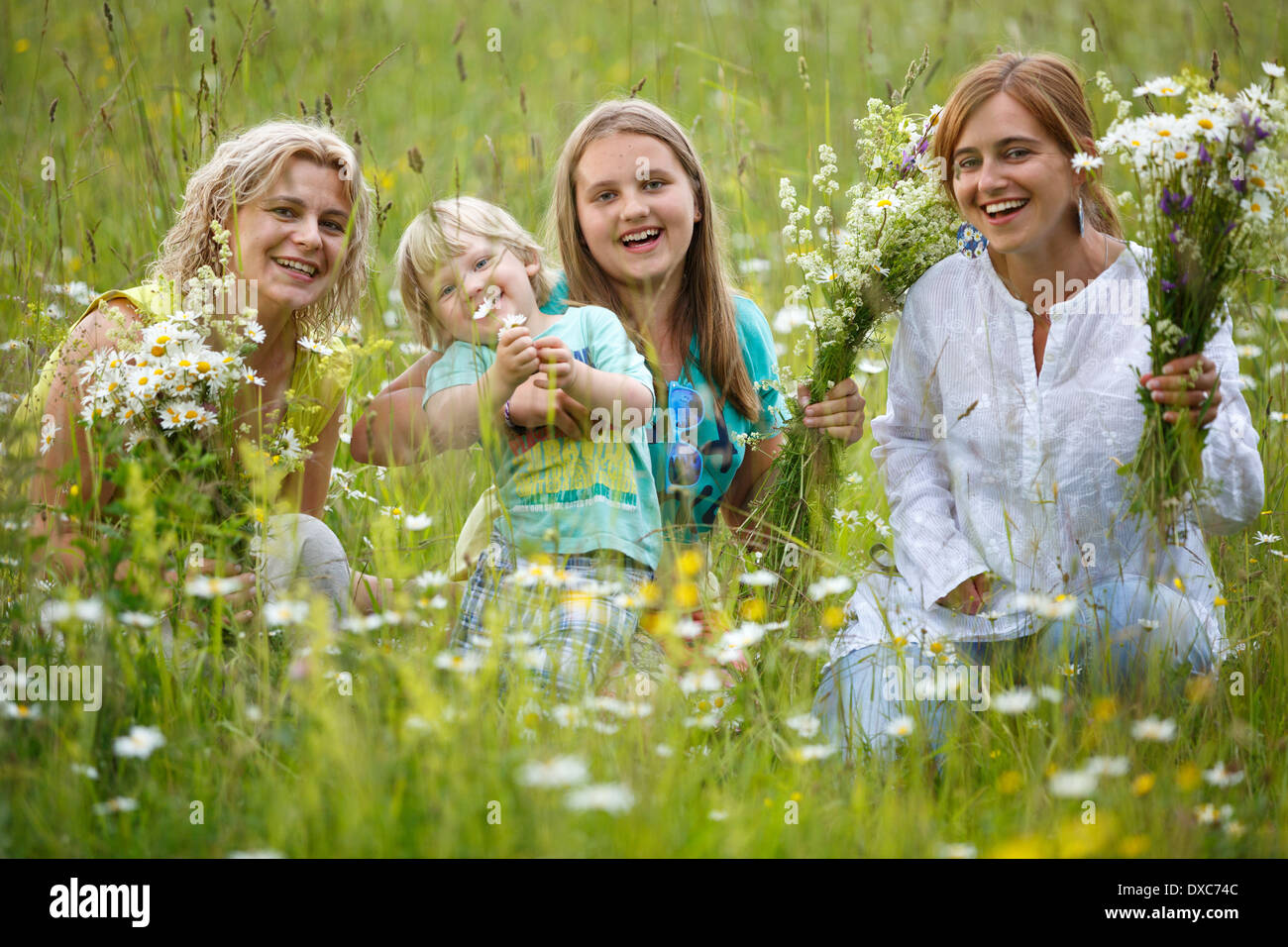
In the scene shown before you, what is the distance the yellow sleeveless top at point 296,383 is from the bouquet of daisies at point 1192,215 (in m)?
1.59

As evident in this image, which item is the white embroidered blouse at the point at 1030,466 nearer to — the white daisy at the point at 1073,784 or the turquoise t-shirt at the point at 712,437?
the turquoise t-shirt at the point at 712,437

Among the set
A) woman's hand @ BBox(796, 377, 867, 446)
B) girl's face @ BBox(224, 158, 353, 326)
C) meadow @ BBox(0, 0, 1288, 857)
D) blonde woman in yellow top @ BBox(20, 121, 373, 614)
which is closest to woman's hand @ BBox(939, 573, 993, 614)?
meadow @ BBox(0, 0, 1288, 857)

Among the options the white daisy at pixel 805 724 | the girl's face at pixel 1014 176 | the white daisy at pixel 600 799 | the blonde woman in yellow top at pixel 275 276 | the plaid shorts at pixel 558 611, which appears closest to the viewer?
the white daisy at pixel 600 799

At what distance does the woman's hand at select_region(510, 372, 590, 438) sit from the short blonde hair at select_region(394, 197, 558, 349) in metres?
0.40

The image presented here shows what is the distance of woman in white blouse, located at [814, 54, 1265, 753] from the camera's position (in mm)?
2229

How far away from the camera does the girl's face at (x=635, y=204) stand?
9.28 ft

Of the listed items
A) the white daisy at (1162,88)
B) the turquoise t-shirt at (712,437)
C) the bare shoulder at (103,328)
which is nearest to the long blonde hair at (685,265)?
the turquoise t-shirt at (712,437)

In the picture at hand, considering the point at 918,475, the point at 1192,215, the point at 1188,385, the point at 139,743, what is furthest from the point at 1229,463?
the point at 139,743

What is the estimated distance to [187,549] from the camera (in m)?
2.14

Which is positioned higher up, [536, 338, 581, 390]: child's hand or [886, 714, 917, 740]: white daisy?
[536, 338, 581, 390]: child's hand

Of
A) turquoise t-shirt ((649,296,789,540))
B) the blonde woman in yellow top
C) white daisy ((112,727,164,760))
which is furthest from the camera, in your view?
turquoise t-shirt ((649,296,789,540))

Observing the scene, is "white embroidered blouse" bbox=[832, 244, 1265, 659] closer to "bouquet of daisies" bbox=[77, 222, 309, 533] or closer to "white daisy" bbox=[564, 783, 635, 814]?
"white daisy" bbox=[564, 783, 635, 814]

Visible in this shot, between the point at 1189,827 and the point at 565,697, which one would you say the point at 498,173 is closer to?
the point at 565,697
